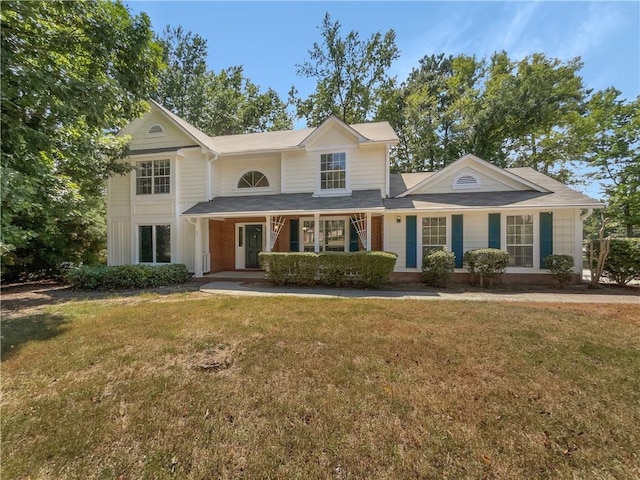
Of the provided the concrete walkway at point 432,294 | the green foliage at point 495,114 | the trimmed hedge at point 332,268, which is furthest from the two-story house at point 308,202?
the green foliage at point 495,114

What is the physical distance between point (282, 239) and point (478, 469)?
11474mm

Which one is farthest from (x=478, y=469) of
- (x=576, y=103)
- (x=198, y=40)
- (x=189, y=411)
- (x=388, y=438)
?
(x=198, y=40)

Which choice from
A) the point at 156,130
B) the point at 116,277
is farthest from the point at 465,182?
the point at 116,277

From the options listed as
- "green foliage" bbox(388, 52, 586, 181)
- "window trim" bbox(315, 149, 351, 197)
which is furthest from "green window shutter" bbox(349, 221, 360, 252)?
"green foliage" bbox(388, 52, 586, 181)

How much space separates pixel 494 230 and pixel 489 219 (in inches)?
17.9

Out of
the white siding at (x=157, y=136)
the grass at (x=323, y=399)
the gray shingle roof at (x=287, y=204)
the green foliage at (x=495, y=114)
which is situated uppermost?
the green foliage at (x=495, y=114)

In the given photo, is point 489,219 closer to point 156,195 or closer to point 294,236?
point 294,236

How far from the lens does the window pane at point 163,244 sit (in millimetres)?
13281

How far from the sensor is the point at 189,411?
3297 millimetres

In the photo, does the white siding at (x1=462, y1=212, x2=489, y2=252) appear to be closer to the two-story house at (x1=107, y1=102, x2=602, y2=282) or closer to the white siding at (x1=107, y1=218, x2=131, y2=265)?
the two-story house at (x1=107, y1=102, x2=602, y2=282)

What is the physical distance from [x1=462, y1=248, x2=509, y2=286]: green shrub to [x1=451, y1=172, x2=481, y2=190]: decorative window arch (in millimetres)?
3211

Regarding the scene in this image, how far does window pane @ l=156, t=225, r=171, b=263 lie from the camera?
1328cm

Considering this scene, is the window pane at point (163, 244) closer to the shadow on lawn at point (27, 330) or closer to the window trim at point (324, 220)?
the window trim at point (324, 220)

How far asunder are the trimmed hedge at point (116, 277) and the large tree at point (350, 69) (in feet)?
60.6
